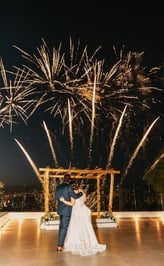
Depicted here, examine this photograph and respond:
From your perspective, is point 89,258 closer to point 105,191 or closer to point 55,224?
point 55,224

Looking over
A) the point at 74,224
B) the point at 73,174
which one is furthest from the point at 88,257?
the point at 73,174

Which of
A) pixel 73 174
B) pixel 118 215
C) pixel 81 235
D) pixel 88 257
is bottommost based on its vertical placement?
pixel 88 257

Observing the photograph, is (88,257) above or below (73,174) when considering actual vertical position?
below

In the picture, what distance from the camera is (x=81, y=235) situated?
22.6ft

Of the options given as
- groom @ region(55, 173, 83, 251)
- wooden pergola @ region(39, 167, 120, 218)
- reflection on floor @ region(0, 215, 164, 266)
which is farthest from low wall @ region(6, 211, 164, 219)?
groom @ region(55, 173, 83, 251)

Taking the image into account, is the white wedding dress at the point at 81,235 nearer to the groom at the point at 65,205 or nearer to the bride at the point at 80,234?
the bride at the point at 80,234

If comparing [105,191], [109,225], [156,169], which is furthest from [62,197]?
[156,169]

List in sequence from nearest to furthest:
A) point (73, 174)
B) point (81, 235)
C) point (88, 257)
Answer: point (88, 257) < point (81, 235) < point (73, 174)

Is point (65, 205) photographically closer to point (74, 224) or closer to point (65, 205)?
point (65, 205)

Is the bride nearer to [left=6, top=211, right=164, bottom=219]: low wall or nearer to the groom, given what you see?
the groom

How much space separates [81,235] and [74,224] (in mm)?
307

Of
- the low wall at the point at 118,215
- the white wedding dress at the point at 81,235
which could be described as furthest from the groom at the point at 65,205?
the low wall at the point at 118,215

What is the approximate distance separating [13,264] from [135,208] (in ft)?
58.5

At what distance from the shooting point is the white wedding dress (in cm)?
678
